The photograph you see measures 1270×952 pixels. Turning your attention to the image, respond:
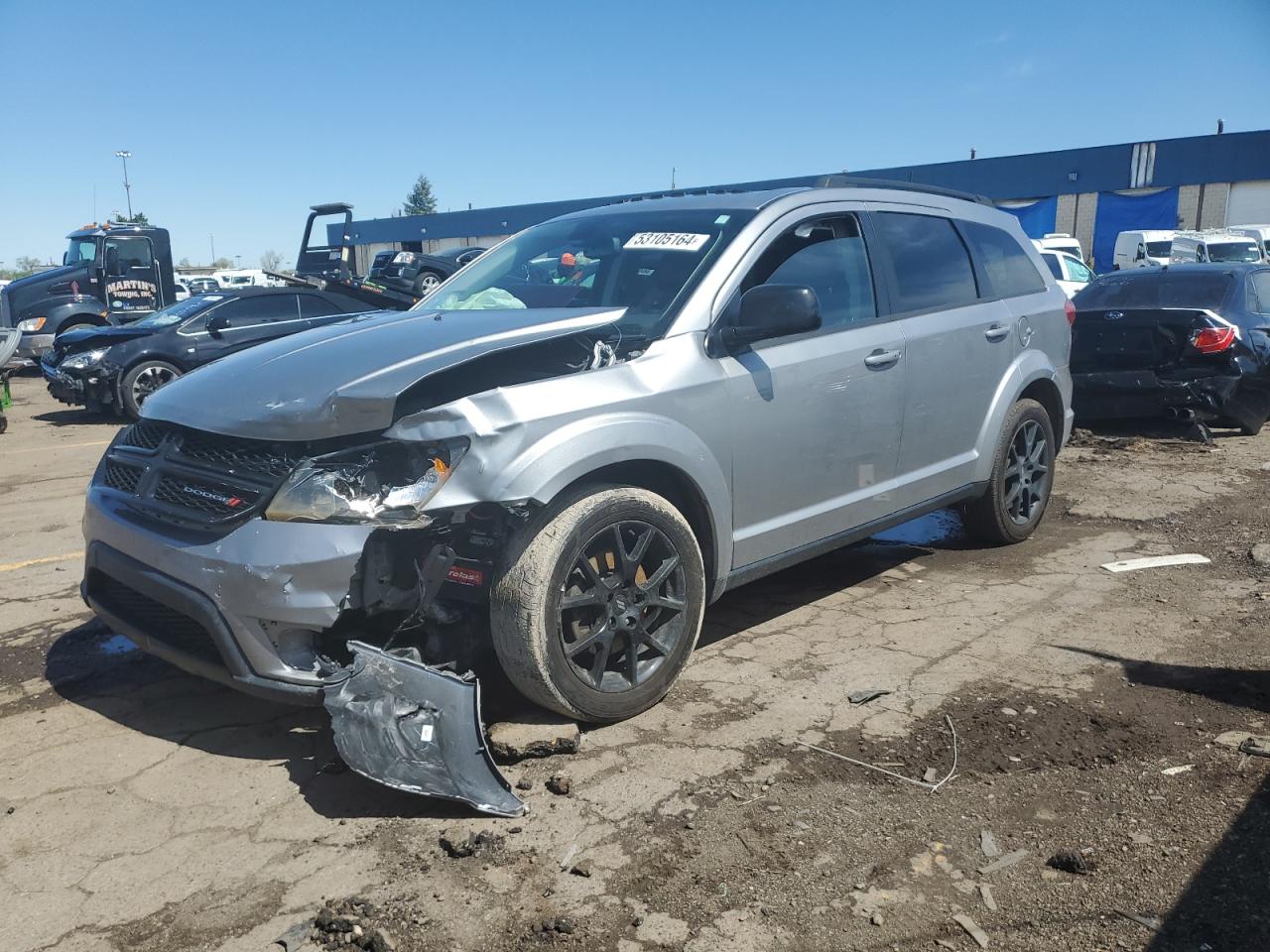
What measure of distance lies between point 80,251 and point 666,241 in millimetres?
17456

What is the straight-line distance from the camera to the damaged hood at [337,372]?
3.21 meters

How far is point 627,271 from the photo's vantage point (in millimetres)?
4227

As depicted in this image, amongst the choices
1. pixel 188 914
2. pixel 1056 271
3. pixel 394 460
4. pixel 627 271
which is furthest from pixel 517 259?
pixel 1056 271

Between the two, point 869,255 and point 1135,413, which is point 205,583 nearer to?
point 869,255

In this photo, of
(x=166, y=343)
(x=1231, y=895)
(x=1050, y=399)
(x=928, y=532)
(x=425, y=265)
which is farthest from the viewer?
(x=425, y=265)

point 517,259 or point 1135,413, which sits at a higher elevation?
point 517,259

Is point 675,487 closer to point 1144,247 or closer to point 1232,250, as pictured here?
point 1232,250

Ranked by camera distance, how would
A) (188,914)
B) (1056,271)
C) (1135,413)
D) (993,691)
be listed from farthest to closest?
1. (1056,271)
2. (1135,413)
3. (993,691)
4. (188,914)

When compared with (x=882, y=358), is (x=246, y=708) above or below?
below

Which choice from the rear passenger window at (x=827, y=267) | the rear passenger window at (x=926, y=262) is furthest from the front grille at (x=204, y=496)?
the rear passenger window at (x=926, y=262)

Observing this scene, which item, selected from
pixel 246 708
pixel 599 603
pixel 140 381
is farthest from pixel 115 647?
pixel 140 381

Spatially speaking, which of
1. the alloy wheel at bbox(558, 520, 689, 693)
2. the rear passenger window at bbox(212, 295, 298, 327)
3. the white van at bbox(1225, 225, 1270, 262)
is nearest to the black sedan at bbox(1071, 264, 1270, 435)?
the alloy wheel at bbox(558, 520, 689, 693)

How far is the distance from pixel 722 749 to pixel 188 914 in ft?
5.42

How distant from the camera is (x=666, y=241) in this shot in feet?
14.0
